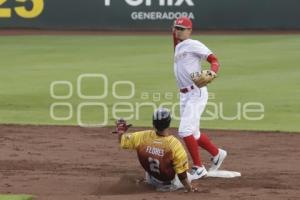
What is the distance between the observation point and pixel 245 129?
41.8 feet

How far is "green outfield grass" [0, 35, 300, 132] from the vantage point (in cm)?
Result: 1396

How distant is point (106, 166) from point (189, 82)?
1.56 metres

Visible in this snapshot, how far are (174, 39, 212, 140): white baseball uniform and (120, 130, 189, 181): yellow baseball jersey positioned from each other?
Result: 35.1 inches

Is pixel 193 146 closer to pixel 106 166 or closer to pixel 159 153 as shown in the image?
pixel 159 153

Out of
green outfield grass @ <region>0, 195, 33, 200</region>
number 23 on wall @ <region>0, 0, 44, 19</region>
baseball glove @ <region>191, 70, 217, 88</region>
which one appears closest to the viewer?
green outfield grass @ <region>0, 195, 33, 200</region>

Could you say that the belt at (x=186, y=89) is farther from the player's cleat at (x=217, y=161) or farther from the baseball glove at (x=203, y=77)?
the player's cleat at (x=217, y=161)

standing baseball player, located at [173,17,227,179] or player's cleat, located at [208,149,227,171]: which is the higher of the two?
standing baseball player, located at [173,17,227,179]

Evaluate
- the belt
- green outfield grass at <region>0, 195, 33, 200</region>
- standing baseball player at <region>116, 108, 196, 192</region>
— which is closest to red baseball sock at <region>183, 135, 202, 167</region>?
the belt

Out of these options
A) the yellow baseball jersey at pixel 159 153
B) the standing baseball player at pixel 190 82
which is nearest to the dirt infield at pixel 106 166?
the yellow baseball jersey at pixel 159 153

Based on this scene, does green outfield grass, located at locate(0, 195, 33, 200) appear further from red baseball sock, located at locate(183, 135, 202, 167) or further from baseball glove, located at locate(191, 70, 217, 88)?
baseball glove, located at locate(191, 70, 217, 88)

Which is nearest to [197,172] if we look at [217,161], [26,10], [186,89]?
[217,161]

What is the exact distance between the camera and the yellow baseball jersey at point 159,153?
796cm

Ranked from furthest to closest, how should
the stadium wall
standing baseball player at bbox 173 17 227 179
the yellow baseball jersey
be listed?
the stadium wall
standing baseball player at bbox 173 17 227 179
the yellow baseball jersey

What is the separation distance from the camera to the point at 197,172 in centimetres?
902
